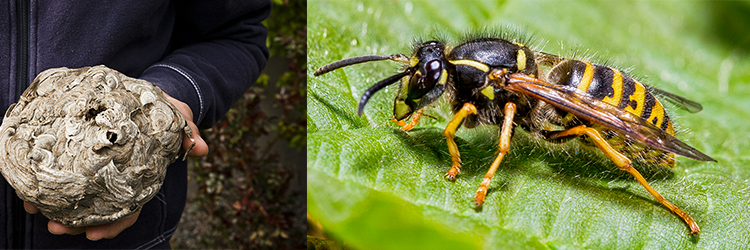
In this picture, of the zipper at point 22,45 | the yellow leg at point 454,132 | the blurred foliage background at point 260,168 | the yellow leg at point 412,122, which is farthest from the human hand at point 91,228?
the blurred foliage background at point 260,168

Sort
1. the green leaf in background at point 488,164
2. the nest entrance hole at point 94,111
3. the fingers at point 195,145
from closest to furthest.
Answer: the green leaf in background at point 488,164 → the nest entrance hole at point 94,111 → the fingers at point 195,145

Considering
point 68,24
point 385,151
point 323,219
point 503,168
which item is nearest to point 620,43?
point 503,168

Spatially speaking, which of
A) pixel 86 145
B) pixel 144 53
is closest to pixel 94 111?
pixel 86 145

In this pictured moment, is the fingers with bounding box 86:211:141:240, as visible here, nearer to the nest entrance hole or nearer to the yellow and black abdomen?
the nest entrance hole

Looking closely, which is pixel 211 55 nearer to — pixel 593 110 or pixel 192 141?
pixel 192 141

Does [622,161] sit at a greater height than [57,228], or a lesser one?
greater

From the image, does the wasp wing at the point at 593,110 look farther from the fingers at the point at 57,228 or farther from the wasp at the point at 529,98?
the fingers at the point at 57,228
